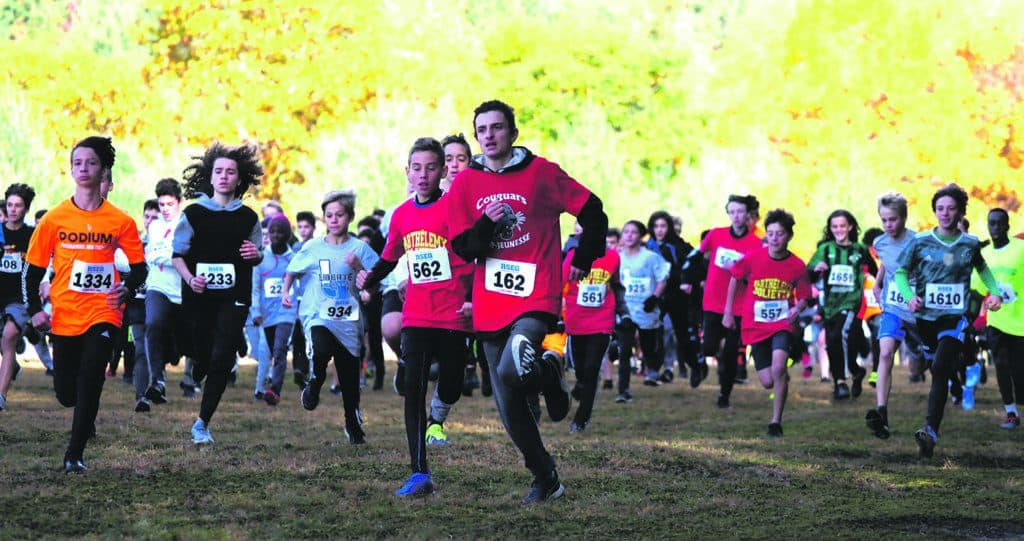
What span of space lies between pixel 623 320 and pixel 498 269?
975 centimetres

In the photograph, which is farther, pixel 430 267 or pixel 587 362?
pixel 587 362

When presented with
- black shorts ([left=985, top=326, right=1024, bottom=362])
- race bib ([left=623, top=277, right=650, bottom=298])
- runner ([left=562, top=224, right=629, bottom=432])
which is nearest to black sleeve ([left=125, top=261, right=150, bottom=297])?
runner ([left=562, top=224, right=629, bottom=432])

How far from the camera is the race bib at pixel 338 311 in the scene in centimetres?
1205

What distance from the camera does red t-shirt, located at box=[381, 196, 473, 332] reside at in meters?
9.71

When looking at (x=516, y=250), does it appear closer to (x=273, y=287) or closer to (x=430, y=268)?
(x=430, y=268)

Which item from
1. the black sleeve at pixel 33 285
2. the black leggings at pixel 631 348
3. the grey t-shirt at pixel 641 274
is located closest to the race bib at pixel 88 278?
the black sleeve at pixel 33 285

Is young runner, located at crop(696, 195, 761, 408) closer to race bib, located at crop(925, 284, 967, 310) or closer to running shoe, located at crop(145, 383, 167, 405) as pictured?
race bib, located at crop(925, 284, 967, 310)

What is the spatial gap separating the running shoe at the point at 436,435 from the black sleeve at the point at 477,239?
356cm

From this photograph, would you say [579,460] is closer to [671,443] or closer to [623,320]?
[671,443]

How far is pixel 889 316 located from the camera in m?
13.5

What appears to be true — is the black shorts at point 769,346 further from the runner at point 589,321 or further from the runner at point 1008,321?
the runner at point 1008,321

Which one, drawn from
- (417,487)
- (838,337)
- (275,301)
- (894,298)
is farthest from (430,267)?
(838,337)

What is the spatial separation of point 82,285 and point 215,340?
1702 mm

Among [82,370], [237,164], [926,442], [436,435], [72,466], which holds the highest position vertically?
[237,164]
